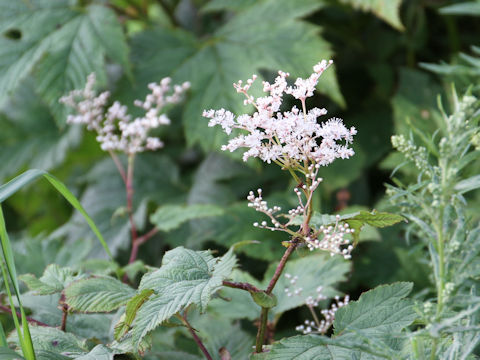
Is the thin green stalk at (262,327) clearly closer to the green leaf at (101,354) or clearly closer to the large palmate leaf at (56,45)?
the green leaf at (101,354)

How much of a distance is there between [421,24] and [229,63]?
31.8 inches

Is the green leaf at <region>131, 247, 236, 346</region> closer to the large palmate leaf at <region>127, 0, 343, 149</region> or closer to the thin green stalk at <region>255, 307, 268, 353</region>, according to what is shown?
the thin green stalk at <region>255, 307, 268, 353</region>

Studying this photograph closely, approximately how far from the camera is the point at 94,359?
71cm

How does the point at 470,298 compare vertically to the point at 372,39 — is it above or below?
above

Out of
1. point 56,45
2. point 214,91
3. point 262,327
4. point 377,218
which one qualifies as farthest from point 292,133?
point 56,45

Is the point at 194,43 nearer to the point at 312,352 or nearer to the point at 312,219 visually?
the point at 312,219

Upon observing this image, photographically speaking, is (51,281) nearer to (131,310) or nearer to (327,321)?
(131,310)

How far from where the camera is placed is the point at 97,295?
82cm

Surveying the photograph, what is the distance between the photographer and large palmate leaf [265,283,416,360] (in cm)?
72

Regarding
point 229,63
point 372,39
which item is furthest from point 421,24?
point 229,63

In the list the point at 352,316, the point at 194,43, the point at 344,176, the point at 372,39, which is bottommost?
the point at 344,176

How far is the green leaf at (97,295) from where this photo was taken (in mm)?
795

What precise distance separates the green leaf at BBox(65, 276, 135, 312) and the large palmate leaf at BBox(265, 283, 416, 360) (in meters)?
0.25

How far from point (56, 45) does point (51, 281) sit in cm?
95
